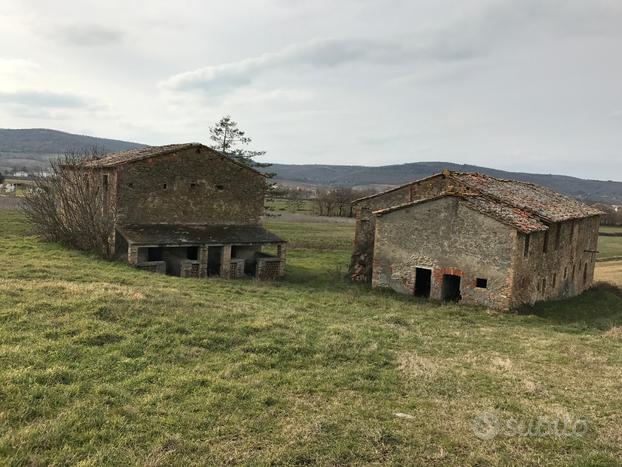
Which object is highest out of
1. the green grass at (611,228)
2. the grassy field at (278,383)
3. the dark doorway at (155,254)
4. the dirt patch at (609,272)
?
the green grass at (611,228)

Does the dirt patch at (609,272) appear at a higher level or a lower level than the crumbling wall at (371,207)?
lower

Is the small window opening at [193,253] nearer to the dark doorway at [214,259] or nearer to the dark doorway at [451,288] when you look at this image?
the dark doorway at [214,259]

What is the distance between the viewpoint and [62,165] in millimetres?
29828

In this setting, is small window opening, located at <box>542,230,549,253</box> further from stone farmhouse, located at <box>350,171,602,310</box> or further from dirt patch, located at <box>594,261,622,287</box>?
dirt patch, located at <box>594,261,622,287</box>

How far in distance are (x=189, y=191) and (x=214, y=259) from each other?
3.74 meters

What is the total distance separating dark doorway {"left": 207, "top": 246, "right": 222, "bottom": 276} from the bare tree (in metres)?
4.78

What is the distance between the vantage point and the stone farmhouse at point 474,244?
763 inches

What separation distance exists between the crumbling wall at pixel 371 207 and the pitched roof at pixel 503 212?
3641 mm

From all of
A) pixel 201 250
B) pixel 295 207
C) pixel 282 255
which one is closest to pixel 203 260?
pixel 201 250

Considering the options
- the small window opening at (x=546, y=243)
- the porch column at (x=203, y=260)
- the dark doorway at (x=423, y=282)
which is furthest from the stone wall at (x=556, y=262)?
the porch column at (x=203, y=260)

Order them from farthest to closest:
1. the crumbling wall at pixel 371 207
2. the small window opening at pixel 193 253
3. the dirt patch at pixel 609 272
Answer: the dirt patch at pixel 609 272, the small window opening at pixel 193 253, the crumbling wall at pixel 371 207

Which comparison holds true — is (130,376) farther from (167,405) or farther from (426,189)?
(426,189)

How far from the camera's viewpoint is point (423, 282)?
75.0 ft

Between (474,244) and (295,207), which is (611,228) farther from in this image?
(474,244)
